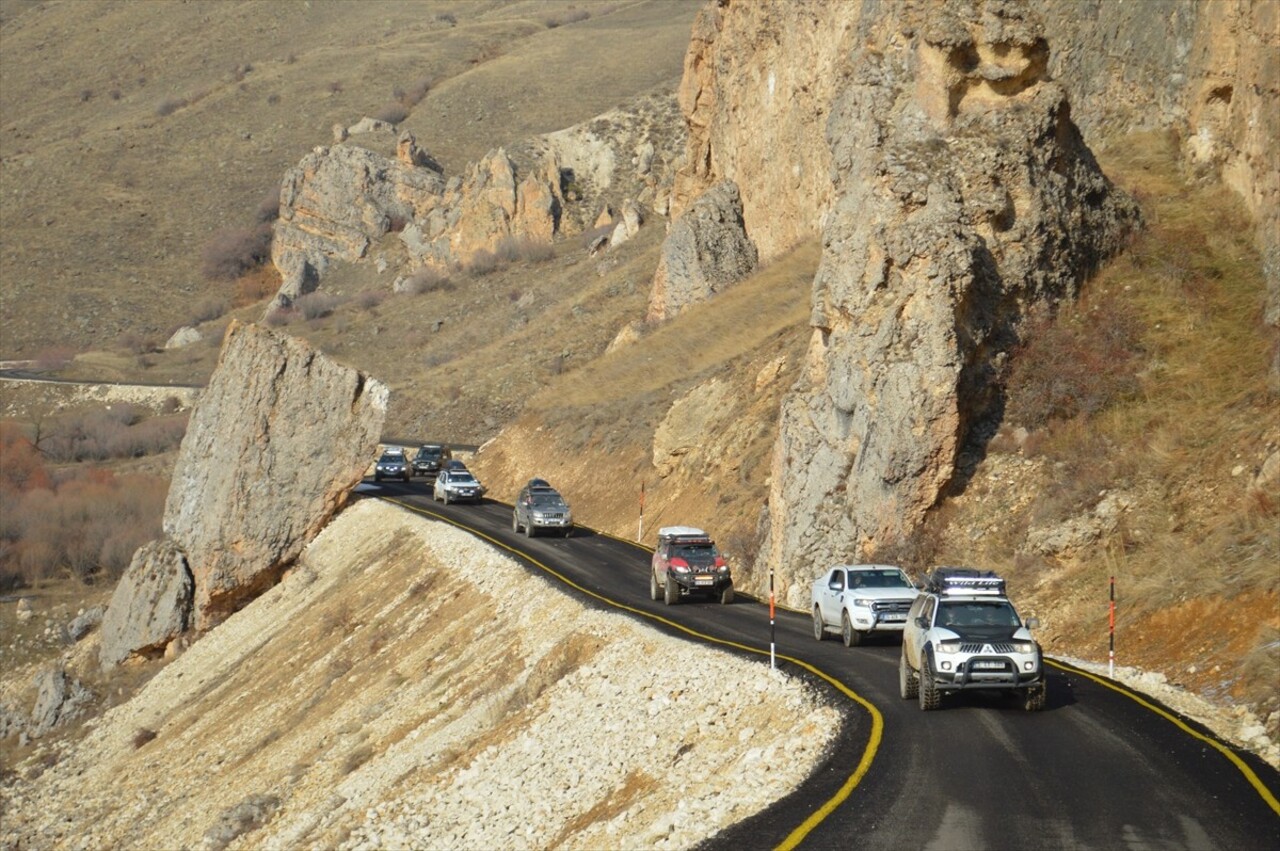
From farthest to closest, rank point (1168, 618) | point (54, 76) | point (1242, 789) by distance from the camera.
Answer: point (54, 76)
point (1168, 618)
point (1242, 789)

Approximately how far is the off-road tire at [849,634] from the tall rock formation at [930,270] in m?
5.88

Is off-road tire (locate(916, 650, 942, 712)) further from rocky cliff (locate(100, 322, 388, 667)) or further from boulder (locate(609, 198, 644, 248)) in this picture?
boulder (locate(609, 198, 644, 248))

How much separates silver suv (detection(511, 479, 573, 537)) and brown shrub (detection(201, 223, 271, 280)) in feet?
277

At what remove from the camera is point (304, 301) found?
109812 millimetres

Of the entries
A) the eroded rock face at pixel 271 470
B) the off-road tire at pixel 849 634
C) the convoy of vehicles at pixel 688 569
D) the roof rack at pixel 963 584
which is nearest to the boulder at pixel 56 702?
the eroded rock face at pixel 271 470

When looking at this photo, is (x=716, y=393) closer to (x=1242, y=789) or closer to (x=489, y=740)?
(x=489, y=740)

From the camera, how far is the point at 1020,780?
49.1ft

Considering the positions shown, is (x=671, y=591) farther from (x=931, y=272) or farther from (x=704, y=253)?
(x=704, y=253)

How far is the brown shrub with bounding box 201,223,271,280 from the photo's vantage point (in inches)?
4818

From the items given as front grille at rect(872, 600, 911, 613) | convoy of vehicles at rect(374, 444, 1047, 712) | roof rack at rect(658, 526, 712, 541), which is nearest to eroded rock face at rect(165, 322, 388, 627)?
roof rack at rect(658, 526, 712, 541)

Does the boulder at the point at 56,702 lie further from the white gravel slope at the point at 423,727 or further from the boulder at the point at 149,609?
the white gravel slope at the point at 423,727

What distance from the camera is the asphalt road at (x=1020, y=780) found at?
13203 millimetres

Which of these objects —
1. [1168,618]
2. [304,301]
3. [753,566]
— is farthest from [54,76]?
[1168,618]

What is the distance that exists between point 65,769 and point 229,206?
98907mm
